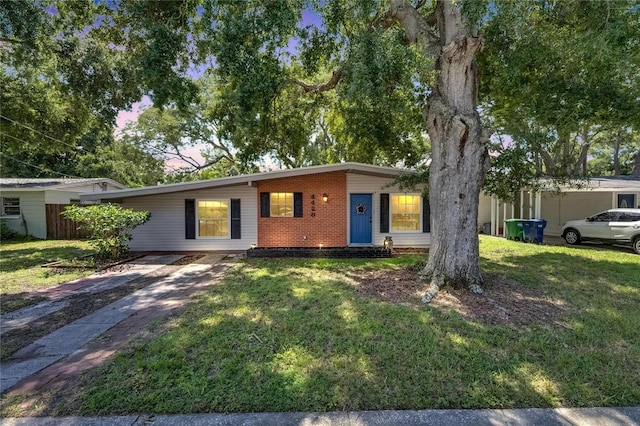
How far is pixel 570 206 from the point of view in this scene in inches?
634

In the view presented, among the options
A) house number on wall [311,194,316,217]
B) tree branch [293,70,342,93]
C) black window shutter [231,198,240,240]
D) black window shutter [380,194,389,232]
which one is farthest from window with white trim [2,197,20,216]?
black window shutter [380,194,389,232]

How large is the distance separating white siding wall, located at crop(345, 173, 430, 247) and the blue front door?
16 cm

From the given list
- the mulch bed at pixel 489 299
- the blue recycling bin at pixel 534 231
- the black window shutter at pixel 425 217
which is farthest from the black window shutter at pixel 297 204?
the blue recycling bin at pixel 534 231

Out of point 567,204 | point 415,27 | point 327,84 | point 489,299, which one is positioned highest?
point 415,27

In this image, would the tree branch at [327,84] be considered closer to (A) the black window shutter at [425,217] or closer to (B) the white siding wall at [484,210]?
(A) the black window shutter at [425,217]

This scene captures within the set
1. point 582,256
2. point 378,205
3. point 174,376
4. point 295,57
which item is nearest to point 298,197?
point 378,205

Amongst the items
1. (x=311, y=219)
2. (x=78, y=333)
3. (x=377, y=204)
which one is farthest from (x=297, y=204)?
(x=78, y=333)

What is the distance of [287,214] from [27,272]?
7.40 meters

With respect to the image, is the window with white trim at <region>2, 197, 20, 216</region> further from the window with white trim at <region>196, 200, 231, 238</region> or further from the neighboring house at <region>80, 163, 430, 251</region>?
the window with white trim at <region>196, 200, 231, 238</region>

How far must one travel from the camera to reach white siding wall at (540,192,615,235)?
15.3m

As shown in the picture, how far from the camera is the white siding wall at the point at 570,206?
15.3 metres

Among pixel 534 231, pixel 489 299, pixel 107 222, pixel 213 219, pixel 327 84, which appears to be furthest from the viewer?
pixel 534 231

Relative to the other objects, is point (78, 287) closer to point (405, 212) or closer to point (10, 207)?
point (405, 212)

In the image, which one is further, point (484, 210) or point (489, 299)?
point (484, 210)
